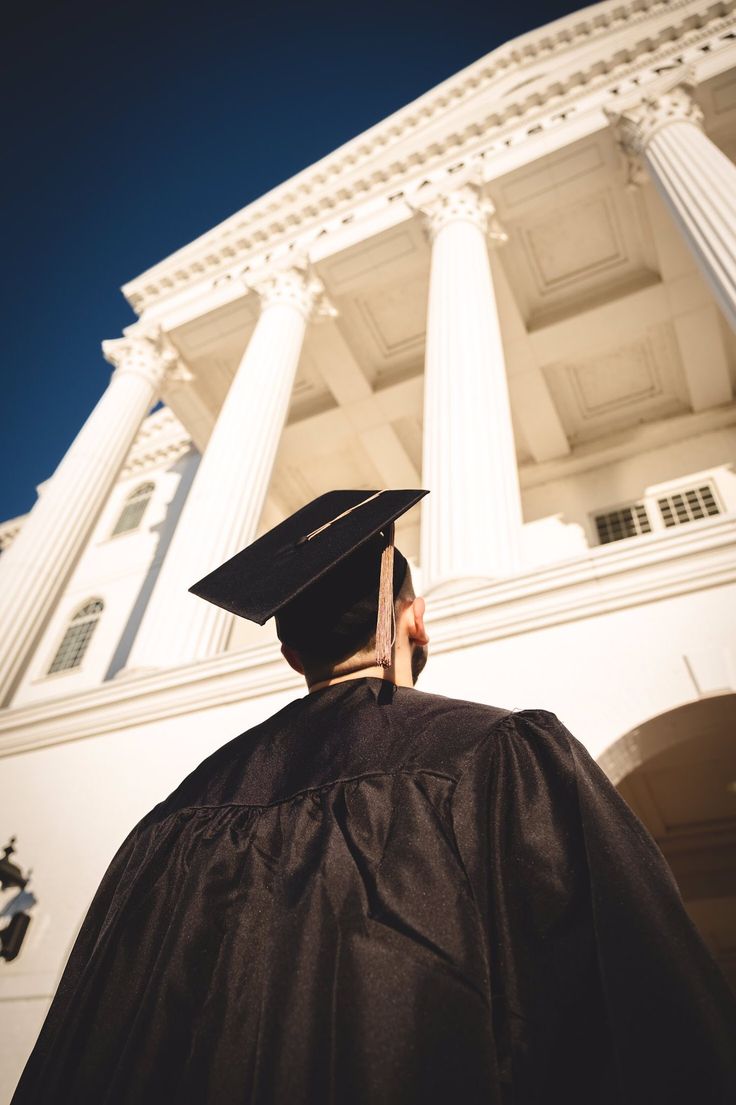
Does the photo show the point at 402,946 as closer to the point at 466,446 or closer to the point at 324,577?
the point at 324,577

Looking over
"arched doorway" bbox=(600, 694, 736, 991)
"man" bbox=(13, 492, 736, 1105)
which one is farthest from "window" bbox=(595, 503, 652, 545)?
"man" bbox=(13, 492, 736, 1105)

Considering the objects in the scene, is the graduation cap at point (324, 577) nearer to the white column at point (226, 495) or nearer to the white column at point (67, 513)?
the white column at point (226, 495)

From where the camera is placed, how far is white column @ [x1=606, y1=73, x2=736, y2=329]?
745 centimetres

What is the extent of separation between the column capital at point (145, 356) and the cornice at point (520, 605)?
397 inches

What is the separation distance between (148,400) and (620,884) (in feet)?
48.4

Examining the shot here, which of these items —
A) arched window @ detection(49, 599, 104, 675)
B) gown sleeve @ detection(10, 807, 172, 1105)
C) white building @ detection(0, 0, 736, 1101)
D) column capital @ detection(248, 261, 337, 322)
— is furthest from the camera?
arched window @ detection(49, 599, 104, 675)

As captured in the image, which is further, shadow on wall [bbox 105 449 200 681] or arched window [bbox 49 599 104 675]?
arched window [bbox 49 599 104 675]

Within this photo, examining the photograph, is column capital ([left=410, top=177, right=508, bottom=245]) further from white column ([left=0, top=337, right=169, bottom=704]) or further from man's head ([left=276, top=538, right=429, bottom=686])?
man's head ([left=276, top=538, right=429, bottom=686])

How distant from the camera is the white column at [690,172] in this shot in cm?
745

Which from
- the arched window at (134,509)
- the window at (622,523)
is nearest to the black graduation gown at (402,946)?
the window at (622,523)

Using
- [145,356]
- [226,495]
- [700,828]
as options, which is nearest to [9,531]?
[145,356]

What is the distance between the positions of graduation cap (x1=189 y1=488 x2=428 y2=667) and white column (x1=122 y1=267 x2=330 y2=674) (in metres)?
5.68

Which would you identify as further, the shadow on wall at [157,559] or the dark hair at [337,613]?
the shadow on wall at [157,559]

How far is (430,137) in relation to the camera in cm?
1427
